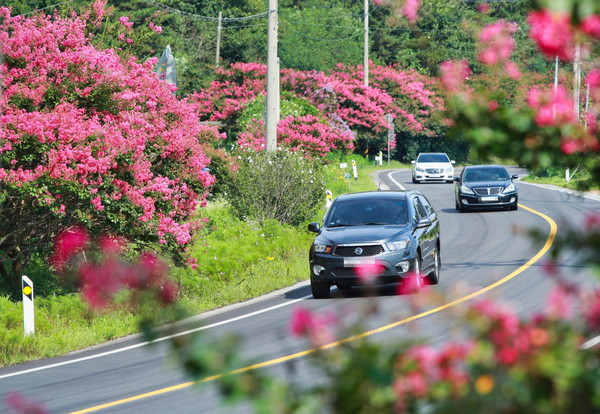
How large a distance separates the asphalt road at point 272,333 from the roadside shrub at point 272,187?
3.74 meters

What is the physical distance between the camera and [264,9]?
3406 inches

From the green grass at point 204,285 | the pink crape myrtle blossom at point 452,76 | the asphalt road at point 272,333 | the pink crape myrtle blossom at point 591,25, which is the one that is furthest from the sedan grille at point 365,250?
the pink crape myrtle blossom at point 591,25

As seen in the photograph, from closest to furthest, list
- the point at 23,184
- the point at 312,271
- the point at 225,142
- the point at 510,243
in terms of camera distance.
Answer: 1. the point at 23,184
2. the point at 312,271
3. the point at 510,243
4. the point at 225,142

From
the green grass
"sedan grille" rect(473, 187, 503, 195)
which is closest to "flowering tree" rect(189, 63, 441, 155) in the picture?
"sedan grille" rect(473, 187, 503, 195)

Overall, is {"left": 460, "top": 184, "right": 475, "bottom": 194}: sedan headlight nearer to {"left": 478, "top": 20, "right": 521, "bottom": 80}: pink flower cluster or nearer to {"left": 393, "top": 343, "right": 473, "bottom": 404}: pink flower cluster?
{"left": 478, "top": 20, "right": 521, "bottom": 80}: pink flower cluster

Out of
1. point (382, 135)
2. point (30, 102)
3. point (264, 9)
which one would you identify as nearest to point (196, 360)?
point (30, 102)

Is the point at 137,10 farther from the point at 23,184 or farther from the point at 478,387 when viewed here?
the point at 478,387

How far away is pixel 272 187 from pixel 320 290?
27.1ft

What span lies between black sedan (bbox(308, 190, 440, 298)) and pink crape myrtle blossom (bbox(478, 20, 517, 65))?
1261cm

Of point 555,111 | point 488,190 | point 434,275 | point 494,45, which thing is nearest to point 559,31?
point 555,111

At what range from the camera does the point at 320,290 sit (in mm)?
17703

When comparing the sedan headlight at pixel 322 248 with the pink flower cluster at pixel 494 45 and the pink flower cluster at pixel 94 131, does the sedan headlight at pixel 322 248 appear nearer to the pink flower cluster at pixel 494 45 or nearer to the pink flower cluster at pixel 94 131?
the pink flower cluster at pixel 94 131

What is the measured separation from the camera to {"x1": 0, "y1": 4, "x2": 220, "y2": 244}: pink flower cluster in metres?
15.2

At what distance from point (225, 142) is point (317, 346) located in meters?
52.8
